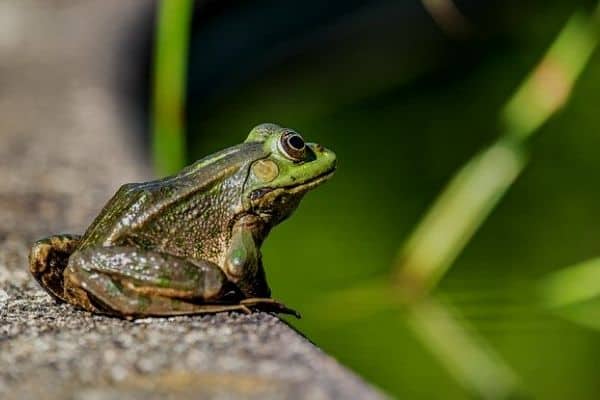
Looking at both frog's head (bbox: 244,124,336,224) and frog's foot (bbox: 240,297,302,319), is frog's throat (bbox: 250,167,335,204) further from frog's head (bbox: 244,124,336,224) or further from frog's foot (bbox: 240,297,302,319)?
frog's foot (bbox: 240,297,302,319)

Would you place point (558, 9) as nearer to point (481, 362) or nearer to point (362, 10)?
point (362, 10)

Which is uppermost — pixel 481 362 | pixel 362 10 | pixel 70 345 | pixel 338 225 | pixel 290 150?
pixel 362 10

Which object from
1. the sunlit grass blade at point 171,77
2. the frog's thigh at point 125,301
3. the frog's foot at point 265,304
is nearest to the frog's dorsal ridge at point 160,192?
the frog's thigh at point 125,301

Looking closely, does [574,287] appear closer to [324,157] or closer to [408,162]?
[324,157]

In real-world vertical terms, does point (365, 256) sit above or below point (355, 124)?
below

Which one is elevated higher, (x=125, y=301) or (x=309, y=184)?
(x=309, y=184)

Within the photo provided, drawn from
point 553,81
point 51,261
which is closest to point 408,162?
point 553,81

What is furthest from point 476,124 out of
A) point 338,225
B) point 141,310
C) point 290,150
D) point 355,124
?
point 141,310
